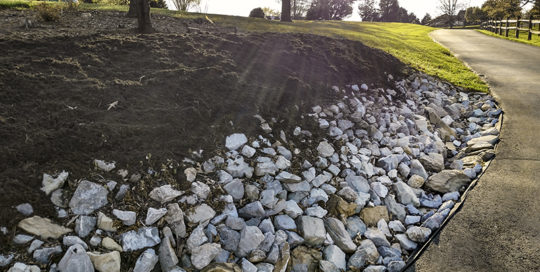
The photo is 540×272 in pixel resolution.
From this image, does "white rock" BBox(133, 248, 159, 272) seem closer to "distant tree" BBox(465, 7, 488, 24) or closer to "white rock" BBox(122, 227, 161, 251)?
"white rock" BBox(122, 227, 161, 251)

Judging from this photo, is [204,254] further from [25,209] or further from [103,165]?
[25,209]

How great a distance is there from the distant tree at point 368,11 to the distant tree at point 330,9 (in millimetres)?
12286

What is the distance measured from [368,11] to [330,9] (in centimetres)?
1713

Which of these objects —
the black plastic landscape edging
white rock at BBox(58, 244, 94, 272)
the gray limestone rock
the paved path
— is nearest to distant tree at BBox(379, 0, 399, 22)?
the paved path

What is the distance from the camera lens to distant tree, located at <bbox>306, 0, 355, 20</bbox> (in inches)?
1460

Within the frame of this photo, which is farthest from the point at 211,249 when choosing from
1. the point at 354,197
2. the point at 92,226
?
the point at 354,197

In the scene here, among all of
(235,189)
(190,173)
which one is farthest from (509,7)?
(190,173)

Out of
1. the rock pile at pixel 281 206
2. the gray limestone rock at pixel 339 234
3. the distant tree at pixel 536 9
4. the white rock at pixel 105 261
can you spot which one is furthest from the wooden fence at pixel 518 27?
the white rock at pixel 105 261

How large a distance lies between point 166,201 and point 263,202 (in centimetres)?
97

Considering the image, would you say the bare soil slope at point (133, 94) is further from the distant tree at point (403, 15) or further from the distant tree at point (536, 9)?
the distant tree at point (403, 15)

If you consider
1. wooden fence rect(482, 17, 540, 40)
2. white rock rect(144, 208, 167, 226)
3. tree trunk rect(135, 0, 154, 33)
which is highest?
wooden fence rect(482, 17, 540, 40)

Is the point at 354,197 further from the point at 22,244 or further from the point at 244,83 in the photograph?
the point at 22,244

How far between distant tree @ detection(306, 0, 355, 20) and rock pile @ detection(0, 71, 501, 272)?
33348 millimetres

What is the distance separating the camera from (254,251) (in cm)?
287
